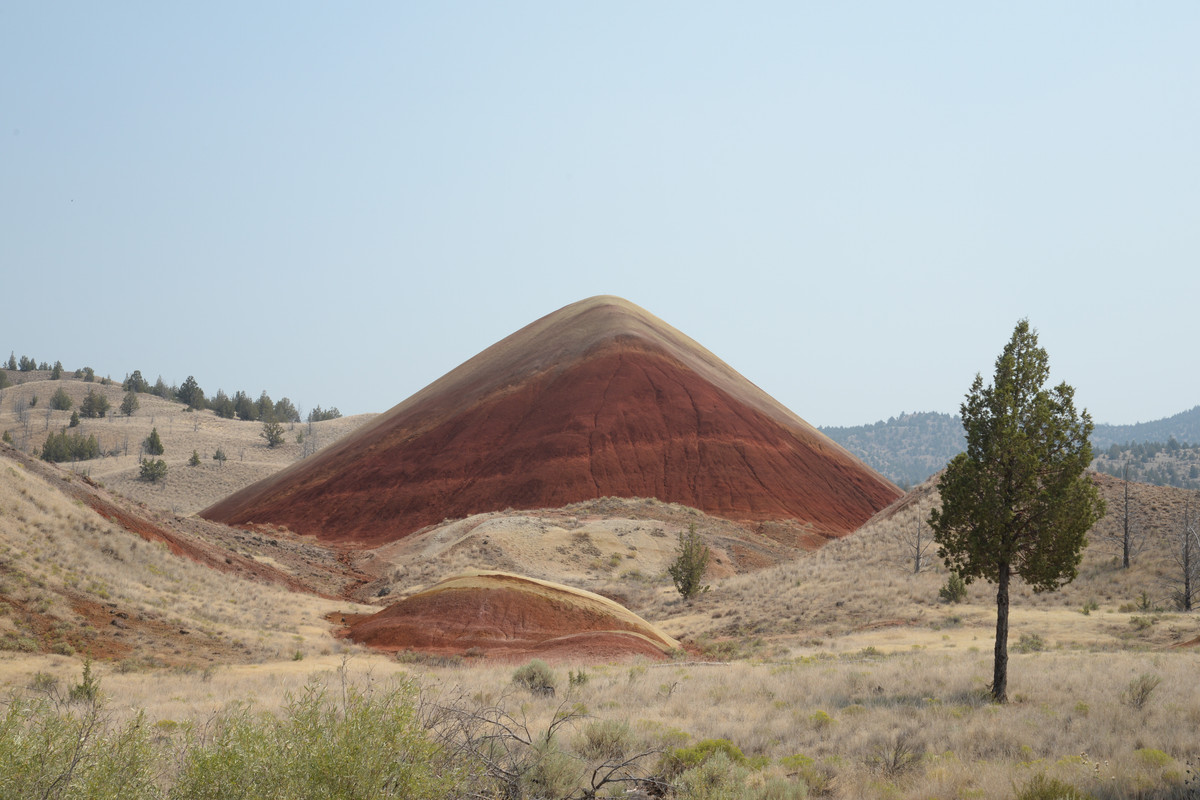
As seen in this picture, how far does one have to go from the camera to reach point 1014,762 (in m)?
8.59

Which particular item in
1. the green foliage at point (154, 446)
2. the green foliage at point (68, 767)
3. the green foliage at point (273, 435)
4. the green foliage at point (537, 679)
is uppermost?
the green foliage at point (273, 435)

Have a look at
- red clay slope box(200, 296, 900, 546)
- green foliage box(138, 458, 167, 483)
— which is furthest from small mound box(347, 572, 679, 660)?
green foliage box(138, 458, 167, 483)

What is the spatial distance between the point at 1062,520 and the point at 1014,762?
6.30 meters

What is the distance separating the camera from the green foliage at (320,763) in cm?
517

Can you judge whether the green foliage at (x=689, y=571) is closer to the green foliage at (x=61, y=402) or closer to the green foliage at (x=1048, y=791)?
the green foliage at (x=1048, y=791)

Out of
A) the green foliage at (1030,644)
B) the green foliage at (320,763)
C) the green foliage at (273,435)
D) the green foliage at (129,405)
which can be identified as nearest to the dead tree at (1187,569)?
the green foliage at (1030,644)

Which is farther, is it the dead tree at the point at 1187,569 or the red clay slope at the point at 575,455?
the red clay slope at the point at 575,455

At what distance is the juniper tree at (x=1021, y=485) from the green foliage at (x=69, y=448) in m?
101

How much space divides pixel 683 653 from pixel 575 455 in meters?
39.2

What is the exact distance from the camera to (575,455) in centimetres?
6169

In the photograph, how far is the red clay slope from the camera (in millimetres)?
58719

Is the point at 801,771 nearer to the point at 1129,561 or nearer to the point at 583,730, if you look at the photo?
the point at 583,730

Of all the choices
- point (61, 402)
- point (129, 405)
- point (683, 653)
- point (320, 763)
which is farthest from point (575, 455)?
point (61, 402)

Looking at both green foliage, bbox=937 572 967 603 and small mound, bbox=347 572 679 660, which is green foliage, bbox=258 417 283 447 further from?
green foliage, bbox=937 572 967 603
